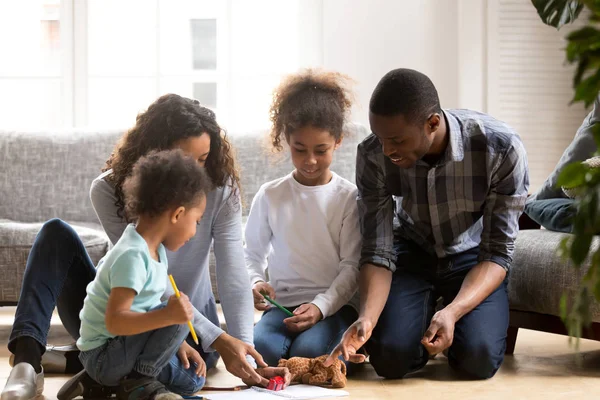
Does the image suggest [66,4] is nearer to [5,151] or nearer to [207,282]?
[5,151]

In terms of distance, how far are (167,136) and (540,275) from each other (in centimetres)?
110

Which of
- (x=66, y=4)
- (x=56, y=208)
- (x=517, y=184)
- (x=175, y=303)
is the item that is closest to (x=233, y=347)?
(x=175, y=303)

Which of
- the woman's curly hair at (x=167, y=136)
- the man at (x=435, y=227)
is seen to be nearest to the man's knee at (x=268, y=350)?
the man at (x=435, y=227)

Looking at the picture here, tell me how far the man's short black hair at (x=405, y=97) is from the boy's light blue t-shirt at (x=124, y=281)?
620 millimetres

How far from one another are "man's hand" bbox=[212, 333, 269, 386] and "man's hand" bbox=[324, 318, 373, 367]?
0.69 feet

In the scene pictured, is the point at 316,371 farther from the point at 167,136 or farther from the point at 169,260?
the point at 167,136

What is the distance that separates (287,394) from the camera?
5.87 ft

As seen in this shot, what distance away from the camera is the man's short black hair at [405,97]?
1913 mm

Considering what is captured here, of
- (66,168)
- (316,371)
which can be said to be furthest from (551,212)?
(66,168)

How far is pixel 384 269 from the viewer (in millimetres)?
2131

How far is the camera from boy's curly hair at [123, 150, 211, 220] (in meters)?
1.63

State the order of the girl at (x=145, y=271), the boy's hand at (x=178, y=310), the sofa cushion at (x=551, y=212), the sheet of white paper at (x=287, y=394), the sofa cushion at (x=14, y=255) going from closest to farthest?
the boy's hand at (x=178, y=310), the girl at (x=145, y=271), the sheet of white paper at (x=287, y=394), the sofa cushion at (x=551, y=212), the sofa cushion at (x=14, y=255)

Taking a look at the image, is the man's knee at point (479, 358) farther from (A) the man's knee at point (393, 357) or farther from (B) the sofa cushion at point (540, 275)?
(B) the sofa cushion at point (540, 275)

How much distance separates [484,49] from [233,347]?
2731 mm
